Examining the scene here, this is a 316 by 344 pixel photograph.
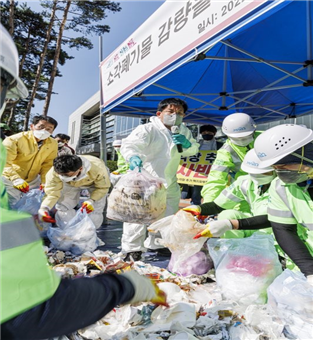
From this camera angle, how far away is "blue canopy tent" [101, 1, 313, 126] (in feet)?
10.7

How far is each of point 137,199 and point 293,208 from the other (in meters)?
1.13

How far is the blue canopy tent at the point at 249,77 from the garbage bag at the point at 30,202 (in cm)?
162

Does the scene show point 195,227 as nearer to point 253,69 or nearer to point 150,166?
point 150,166

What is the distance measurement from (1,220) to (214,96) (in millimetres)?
4611

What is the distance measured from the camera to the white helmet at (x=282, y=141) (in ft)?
4.77

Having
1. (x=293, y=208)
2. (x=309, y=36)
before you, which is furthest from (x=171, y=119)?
(x=309, y=36)

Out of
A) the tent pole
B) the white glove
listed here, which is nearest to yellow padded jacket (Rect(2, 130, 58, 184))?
the white glove

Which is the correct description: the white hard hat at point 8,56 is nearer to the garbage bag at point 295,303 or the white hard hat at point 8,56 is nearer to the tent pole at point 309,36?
the garbage bag at point 295,303

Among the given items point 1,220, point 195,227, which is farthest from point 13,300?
point 195,227

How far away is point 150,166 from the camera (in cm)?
284

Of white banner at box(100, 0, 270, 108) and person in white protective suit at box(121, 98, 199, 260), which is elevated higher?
white banner at box(100, 0, 270, 108)

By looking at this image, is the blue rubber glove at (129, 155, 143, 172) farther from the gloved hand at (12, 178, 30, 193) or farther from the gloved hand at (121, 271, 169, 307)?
the gloved hand at (121, 271, 169, 307)

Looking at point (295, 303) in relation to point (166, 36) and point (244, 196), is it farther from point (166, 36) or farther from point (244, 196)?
point (166, 36)

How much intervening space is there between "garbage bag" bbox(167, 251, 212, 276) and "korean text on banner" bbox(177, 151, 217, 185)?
1966mm
